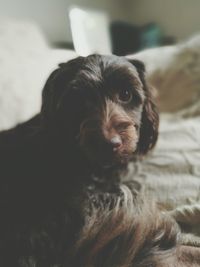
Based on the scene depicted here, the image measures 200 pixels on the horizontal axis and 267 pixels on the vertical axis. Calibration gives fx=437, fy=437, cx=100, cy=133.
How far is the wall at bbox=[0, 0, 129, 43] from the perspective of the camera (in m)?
1.20

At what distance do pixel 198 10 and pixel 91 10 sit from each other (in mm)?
852

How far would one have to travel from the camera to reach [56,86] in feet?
3.95

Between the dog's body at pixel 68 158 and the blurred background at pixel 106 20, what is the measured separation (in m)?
0.08

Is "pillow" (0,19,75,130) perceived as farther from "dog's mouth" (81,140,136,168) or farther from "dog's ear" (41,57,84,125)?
"dog's mouth" (81,140,136,168)

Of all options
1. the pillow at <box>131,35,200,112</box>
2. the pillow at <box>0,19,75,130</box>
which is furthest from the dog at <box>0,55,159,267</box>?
the pillow at <box>131,35,200,112</box>

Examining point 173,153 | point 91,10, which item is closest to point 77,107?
point 91,10

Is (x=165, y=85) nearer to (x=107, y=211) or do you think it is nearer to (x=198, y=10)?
(x=198, y=10)

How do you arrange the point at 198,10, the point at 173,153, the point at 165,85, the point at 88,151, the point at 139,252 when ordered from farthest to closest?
the point at 165,85, the point at 198,10, the point at 173,153, the point at 88,151, the point at 139,252

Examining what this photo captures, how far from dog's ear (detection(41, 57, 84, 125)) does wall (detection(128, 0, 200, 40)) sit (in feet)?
1.25

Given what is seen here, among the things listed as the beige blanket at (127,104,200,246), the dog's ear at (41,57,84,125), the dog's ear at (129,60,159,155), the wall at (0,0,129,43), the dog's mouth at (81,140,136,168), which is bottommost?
the beige blanket at (127,104,200,246)

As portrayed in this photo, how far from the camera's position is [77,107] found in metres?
1.19

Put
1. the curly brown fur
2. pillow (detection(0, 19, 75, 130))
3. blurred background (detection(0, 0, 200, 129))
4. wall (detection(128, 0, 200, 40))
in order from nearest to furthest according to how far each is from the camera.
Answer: the curly brown fur → blurred background (detection(0, 0, 200, 129)) → wall (detection(128, 0, 200, 40)) → pillow (detection(0, 19, 75, 130))

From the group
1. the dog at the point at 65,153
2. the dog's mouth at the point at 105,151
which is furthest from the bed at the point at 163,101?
the dog's mouth at the point at 105,151

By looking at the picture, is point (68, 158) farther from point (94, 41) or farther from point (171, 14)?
point (171, 14)
